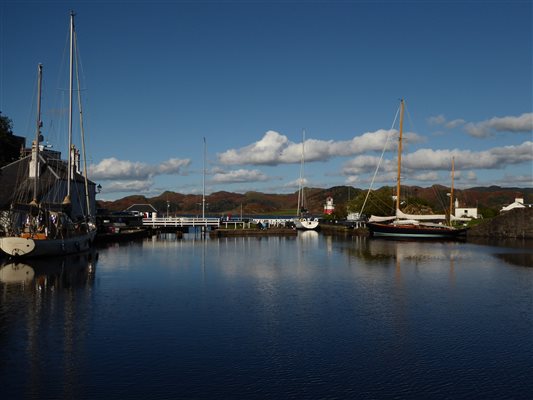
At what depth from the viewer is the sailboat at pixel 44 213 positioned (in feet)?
135

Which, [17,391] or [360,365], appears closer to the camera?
[17,391]

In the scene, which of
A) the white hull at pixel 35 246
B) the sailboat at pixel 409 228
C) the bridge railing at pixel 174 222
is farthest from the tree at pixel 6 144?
the sailboat at pixel 409 228

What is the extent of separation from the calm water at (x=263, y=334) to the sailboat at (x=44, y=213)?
13.2 feet

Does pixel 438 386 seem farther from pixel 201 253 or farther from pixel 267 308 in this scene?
pixel 201 253

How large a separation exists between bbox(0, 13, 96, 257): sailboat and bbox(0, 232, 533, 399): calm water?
13.2 feet

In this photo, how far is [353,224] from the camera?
11031 centimetres

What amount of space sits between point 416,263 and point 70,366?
35537mm

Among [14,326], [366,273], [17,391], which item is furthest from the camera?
[366,273]

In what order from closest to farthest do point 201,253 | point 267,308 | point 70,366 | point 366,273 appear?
point 70,366 → point 267,308 → point 366,273 → point 201,253

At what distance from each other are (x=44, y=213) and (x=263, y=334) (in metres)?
32.3

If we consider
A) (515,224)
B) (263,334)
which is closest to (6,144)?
(263,334)

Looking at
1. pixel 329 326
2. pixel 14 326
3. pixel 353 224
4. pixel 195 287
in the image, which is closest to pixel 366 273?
pixel 195 287

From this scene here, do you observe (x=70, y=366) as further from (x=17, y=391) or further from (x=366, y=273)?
(x=366, y=273)

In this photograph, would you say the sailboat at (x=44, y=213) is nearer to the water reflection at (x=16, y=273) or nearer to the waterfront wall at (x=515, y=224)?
the water reflection at (x=16, y=273)
